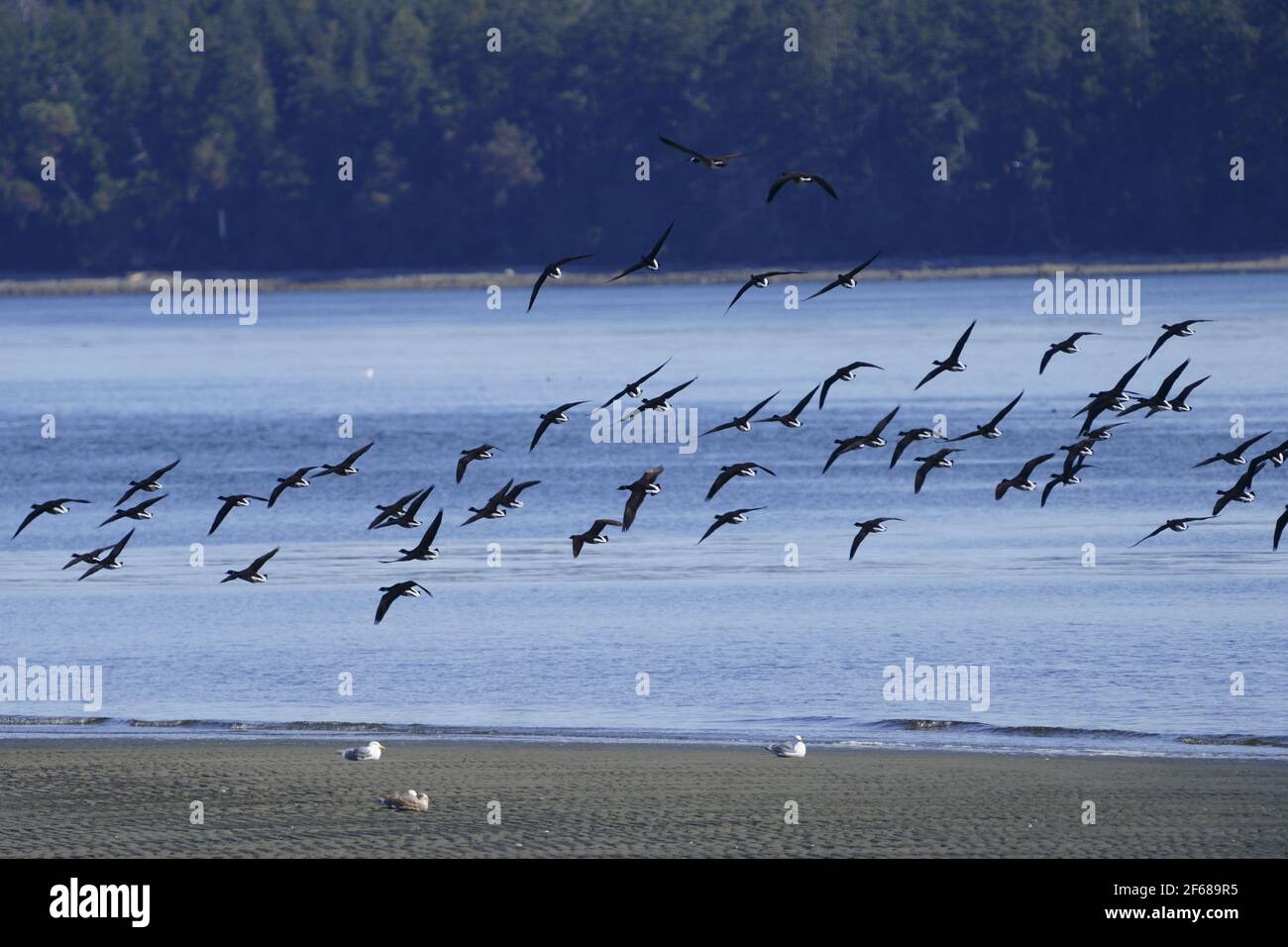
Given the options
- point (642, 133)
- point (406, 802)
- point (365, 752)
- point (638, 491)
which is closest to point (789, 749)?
point (638, 491)

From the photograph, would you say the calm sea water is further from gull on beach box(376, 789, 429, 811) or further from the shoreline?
the shoreline

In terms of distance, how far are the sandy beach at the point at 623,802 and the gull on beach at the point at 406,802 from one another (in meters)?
0.09

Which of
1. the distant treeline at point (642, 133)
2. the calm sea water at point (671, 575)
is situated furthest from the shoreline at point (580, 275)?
the calm sea water at point (671, 575)

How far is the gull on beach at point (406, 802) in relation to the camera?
20.1 meters

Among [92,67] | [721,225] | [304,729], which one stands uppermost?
[92,67]

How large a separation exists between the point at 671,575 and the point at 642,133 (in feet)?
409

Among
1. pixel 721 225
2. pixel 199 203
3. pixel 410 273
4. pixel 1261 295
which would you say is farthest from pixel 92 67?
pixel 1261 295

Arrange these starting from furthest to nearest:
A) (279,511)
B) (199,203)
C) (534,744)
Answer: (199,203)
(279,511)
(534,744)

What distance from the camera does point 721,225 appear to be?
161 m

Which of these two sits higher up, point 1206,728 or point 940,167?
point 940,167

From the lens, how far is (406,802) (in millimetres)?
20109

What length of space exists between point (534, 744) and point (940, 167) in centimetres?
12110
